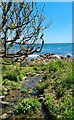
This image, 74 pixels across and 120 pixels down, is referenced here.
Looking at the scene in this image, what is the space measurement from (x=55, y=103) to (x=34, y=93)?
11.8 feet

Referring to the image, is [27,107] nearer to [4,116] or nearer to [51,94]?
[4,116]

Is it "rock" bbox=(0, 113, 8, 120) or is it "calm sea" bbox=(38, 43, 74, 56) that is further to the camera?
"calm sea" bbox=(38, 43, 74, 56)

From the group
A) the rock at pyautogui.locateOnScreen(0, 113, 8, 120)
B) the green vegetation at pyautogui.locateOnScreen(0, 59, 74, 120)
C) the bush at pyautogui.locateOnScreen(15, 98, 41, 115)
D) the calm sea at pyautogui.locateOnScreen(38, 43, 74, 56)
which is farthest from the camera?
the calm sea at pyautogui.locateOnScreen(38, 43, 74, 56)

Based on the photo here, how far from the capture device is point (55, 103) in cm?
1327

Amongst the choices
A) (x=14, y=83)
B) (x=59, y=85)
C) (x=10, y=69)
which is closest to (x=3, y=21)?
(x=59, y=85)

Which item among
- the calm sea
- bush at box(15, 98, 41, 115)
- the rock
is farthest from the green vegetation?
the calm sea

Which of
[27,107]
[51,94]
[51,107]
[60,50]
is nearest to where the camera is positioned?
[51,107]

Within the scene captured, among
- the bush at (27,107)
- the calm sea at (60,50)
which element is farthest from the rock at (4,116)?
the calm sea at (60,50)

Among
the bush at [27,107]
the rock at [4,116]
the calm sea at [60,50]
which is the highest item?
the bush at [27,107]

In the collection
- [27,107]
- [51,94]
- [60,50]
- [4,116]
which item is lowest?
[60,50]

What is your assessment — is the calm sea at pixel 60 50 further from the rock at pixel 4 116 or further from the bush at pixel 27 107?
the rock at pixel 4 116

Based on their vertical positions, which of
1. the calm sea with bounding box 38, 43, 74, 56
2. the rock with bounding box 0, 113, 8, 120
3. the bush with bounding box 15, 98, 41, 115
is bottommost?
the calm sea with bounding box 38, 43, 74, 56

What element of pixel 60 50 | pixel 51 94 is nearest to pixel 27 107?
pixel 51 94

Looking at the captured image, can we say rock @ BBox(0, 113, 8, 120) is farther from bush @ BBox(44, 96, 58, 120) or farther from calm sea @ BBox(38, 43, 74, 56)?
calm sea @ BBox(38, 43, 74, 56)
